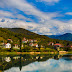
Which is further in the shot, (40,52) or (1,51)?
(40,52)

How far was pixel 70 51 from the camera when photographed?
454 ft

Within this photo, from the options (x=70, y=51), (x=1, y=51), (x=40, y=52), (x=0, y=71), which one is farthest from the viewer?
(x=70, y=51)

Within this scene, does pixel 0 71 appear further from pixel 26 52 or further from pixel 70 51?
pixel 70 51

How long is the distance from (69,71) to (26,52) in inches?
2737

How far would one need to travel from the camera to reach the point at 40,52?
114 m

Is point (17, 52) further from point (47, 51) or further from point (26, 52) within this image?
point (47, 51)

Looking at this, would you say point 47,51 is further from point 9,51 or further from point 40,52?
point 9,51

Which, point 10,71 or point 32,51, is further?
point 32,51

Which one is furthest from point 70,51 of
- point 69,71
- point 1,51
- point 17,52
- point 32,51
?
point 69,71

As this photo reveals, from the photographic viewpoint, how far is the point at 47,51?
391ft

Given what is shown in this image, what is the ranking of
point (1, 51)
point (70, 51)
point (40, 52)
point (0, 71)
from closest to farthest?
point (0, 71) < point (1, 51) < point (40, 52) < point (70, 51)

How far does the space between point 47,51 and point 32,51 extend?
14643 mm

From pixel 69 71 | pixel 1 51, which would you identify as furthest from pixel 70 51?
pixel 69 71

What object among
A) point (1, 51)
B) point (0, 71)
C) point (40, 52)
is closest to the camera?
point (0, 71)
